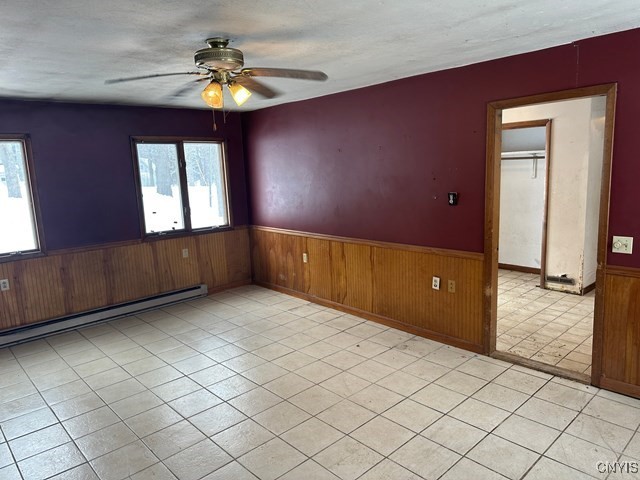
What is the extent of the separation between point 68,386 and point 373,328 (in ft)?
8.75

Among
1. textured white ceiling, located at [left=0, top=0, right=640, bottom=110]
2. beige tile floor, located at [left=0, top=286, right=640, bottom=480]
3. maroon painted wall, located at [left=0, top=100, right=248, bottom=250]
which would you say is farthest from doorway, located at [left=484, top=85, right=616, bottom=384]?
maroon painted wall, located at [left=0, top=100, right=248, bottom=250]

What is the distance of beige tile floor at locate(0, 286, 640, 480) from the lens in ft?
7.69

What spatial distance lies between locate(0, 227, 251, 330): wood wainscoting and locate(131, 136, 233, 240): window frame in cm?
8

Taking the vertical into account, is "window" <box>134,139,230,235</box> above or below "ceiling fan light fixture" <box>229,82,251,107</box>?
below

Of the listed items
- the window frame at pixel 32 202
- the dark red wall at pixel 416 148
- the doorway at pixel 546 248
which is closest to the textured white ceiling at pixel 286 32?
the dark red wall at pixel 416 148

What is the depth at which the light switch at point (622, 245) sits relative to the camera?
2.77m

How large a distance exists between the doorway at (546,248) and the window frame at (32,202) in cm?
427

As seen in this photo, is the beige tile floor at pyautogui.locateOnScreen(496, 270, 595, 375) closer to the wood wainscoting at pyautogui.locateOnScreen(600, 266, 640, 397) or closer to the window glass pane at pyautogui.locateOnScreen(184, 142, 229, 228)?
the wood wainscoting at pyautogui.locateOnScreen(600, 266, 640, 397)

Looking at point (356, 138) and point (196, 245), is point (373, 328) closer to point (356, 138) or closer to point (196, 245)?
point (356, 138)

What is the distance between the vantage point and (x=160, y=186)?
17.1ft

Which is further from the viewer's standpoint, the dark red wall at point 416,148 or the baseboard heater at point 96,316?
the baseboard heater at point 96,316

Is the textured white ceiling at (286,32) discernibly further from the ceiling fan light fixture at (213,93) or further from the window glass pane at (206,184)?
the window glass pane at (206,184)

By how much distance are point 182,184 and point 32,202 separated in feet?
5.19

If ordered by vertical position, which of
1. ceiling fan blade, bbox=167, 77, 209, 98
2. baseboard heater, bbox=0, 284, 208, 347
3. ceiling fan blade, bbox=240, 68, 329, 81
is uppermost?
ceiling fan blade, bbox=167, 77, 209, 98
